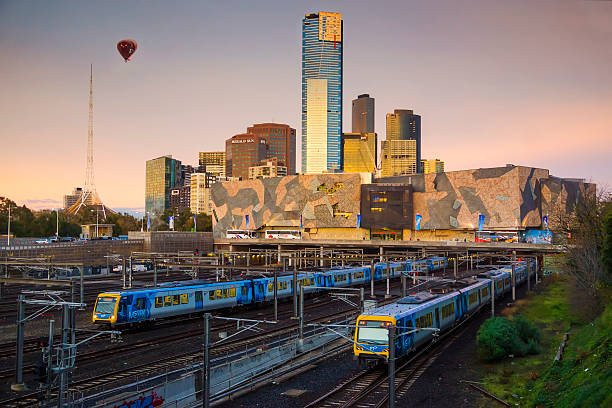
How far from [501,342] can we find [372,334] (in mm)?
Result: 7855

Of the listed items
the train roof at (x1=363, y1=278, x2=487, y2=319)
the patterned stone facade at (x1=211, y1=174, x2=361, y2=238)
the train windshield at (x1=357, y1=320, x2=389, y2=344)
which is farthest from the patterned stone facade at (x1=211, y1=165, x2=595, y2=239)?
the train windshield at (x1=357, y1=320, x2=389, y2=344)

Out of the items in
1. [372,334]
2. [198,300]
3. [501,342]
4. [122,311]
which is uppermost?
[372,334]

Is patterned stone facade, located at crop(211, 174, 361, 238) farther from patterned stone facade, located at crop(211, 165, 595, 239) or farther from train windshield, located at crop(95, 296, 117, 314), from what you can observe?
train windshield, located at crop(95, 296, 117, 314)

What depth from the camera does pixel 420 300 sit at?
27.8 m

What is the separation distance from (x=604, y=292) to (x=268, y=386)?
26.5 metres

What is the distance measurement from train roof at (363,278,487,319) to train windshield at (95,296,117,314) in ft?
54.3

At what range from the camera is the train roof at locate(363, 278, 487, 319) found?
24172 millimetres

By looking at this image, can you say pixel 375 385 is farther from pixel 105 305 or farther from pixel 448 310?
pixel 105 305

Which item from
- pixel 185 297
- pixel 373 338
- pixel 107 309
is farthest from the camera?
pixel 185 297

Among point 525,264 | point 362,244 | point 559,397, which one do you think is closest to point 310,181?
point 362,244

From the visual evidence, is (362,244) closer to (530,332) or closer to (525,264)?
(525,264)

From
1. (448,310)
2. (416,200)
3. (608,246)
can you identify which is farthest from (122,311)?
(416,200)

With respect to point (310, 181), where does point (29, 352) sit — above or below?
below

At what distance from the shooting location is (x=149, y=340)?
30797 millimetres
